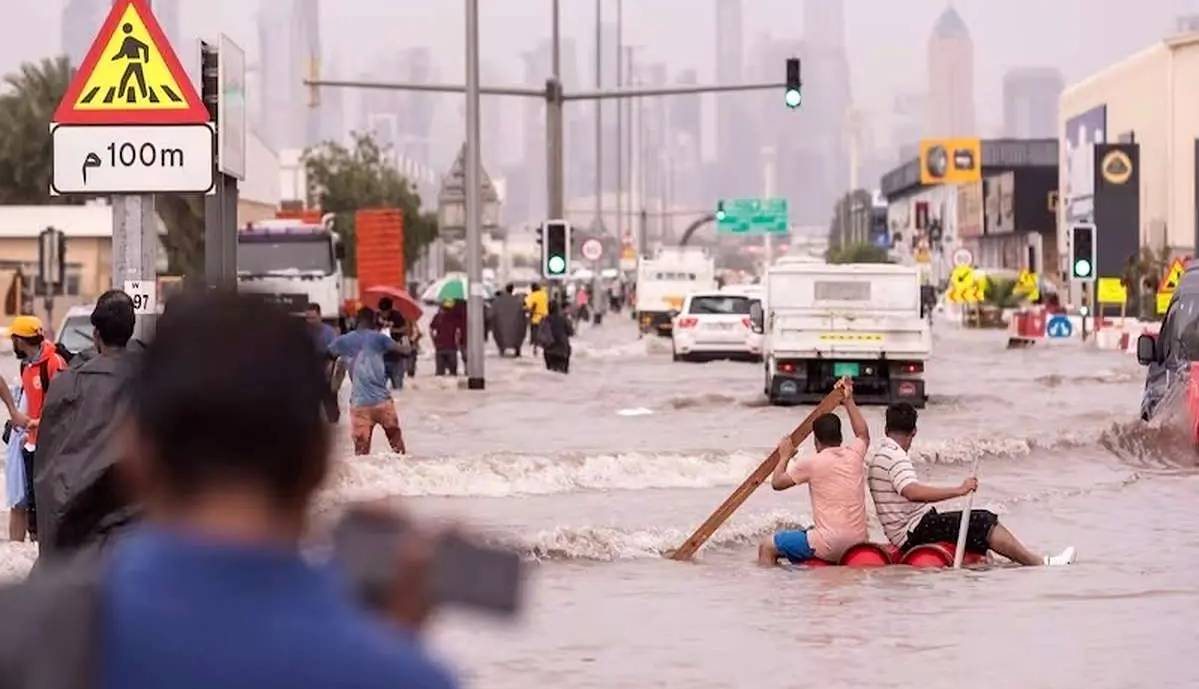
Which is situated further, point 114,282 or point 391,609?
point 114,282

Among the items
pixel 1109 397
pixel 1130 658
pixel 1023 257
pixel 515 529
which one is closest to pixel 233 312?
pixel 1130 658

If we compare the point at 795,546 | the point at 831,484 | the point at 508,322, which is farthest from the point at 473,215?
the point at 831,484

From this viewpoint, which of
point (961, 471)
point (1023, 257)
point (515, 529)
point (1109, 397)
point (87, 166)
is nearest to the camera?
point (87, 166)

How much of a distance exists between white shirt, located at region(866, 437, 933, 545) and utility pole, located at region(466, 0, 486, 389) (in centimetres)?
2230

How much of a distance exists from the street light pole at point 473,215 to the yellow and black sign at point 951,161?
12061 centimetres

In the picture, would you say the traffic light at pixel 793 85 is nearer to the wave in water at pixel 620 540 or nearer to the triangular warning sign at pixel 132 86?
the wave in water at pixel 620 540

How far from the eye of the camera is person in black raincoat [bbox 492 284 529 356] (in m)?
54.8

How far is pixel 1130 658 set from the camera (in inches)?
481

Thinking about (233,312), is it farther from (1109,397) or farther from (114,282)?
(1109,397)

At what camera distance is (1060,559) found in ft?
54.4

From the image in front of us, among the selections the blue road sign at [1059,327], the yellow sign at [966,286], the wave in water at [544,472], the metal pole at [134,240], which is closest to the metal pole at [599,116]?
the yellow sign at [966,286]

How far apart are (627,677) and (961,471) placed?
13.7 meters

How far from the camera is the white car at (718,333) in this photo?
174ft

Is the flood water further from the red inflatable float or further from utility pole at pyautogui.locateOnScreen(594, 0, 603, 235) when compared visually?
utility pole at pyautogui.locateOnScreen(594, 0, 603, 235)
